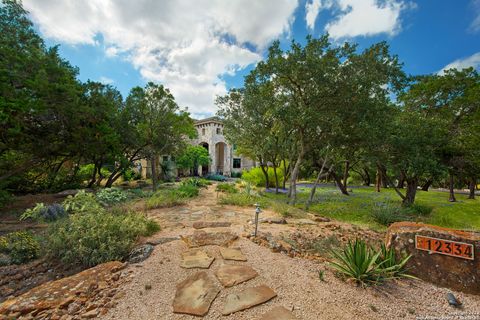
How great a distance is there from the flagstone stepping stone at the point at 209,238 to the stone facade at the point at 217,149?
76.5ft

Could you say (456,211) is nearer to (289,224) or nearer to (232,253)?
(289,224)

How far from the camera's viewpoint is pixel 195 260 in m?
3.33

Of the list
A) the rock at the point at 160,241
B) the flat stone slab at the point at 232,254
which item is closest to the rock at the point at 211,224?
the rock at the point at 160,241

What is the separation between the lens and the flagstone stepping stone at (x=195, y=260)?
3.18 m

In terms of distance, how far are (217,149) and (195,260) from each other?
2753cm

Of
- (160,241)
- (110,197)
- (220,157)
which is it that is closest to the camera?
(160,241)

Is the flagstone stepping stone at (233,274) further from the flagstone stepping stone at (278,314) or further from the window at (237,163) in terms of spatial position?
the window at (237,163)

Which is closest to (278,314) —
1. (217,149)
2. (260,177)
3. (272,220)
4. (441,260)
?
(441,260)

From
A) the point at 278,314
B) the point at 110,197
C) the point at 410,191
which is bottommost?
the point at 278,314

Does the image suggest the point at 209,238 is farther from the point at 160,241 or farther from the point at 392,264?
the point at 392,264

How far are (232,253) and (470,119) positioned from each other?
49.7 ft

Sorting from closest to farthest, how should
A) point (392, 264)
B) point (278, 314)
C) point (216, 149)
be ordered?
point (278, 314), point (392, 264), point (216, 149)

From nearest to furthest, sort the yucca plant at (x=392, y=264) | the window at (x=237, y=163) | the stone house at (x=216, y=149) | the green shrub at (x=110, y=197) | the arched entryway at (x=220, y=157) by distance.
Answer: the yucca plant at (x=392, y=264) < the green shrub at (x=110, y=197) < the stone house at (x=216, y=149) < the arched entryway at (x=220, y=157) < the window at (x=237, y=163)

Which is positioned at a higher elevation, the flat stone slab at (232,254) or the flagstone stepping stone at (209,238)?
the flagstone stepping stone at (209,238)
